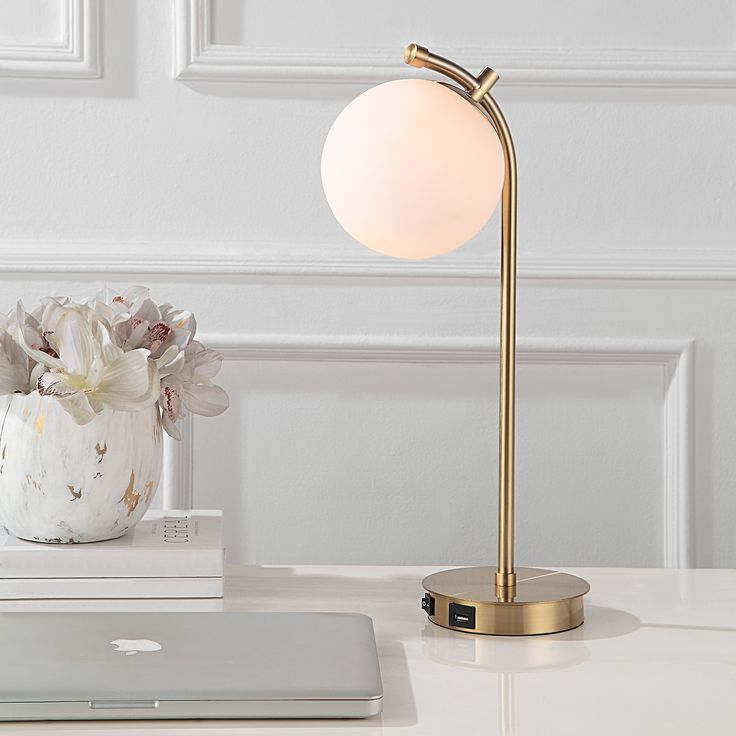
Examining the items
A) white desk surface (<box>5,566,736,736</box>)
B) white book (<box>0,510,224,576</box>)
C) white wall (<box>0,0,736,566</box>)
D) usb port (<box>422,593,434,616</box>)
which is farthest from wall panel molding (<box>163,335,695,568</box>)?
usb port (<box>422,593,434,616</box>)

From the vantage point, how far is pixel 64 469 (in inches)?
34.1

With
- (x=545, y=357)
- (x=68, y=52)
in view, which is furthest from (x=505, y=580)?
(x=68, y=52)

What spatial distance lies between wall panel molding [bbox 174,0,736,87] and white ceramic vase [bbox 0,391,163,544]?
566 mm

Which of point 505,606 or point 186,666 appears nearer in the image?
point 186,666

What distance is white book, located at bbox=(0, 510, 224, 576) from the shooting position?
34.4 inches

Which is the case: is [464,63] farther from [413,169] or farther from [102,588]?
[102,588]

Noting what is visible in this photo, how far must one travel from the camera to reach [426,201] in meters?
0.76

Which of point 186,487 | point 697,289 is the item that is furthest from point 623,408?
point 186,487

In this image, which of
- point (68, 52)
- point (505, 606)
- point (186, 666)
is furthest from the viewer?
point (68, 52)

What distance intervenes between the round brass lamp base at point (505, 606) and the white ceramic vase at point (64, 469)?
0.92ft

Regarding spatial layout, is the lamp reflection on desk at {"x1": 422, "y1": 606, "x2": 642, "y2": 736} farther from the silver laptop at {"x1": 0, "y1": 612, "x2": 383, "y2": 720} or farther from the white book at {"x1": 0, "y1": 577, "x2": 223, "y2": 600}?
the white book at {"x1": 0, "y1": 577, "x2": 223, "y2": 600}

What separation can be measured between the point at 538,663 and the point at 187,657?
0.83 ft

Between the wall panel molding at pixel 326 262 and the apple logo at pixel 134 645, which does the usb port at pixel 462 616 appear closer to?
the apple logo at pixel 134 645

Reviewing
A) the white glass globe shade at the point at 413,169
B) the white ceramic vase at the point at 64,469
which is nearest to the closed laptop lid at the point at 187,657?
the white ceramic vase at the point at 64,469
